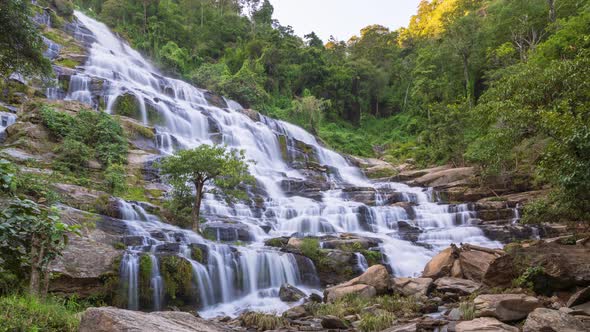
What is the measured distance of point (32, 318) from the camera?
13.8 ft

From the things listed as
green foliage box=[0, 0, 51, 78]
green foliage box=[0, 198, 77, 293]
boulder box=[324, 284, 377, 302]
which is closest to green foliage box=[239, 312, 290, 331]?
boulder box=[324, 284, 377, 302]

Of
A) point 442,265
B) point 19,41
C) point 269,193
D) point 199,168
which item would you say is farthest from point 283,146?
point 19,41

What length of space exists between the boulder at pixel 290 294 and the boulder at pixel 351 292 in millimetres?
1030

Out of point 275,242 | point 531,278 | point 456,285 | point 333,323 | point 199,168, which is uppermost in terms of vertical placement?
point 199,168

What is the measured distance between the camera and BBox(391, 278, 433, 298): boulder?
35.2ft

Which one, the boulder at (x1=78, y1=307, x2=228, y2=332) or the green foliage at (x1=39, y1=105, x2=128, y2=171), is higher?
A: the green foliage at (x1=39, y1=105, x2=128, y2=171)

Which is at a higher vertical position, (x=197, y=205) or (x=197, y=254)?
(x=197, y=205)

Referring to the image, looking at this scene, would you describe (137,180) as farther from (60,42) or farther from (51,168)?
(60,42)

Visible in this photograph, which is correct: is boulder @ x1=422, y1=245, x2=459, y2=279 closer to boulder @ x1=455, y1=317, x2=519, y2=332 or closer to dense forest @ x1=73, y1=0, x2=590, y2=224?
dense forest @ x1=73, y1=0, x2=590, y2=224

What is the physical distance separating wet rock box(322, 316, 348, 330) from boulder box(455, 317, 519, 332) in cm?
230

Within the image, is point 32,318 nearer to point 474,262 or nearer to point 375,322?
point 375,322

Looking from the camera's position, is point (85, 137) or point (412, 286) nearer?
point (412, 286)

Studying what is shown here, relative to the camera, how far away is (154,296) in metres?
10.4

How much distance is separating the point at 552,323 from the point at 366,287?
5082 millimetres
